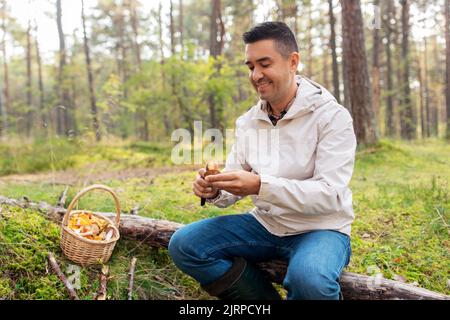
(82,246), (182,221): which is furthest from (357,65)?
(82,246)

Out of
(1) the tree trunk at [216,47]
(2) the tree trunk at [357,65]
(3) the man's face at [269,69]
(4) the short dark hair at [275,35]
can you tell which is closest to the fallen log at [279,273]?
(3) the man's face at [269,69]

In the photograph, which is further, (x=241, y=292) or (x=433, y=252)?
(x=433, y=252)

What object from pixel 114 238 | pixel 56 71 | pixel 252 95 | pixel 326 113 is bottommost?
pixel 114 238

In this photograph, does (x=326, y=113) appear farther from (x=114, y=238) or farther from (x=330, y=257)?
(x=114, y=238)

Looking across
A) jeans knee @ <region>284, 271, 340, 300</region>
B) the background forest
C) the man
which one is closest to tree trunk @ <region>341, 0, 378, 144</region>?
the background forest

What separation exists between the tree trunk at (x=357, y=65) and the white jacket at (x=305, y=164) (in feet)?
18.7

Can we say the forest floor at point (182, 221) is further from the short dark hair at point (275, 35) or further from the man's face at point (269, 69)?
the short dark hair at point (275, 35)

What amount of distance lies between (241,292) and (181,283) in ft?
2.54

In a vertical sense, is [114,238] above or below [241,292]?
above

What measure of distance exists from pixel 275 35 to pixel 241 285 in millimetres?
1530

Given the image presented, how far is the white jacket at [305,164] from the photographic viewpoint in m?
2.24

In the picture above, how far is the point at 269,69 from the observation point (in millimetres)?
2551
